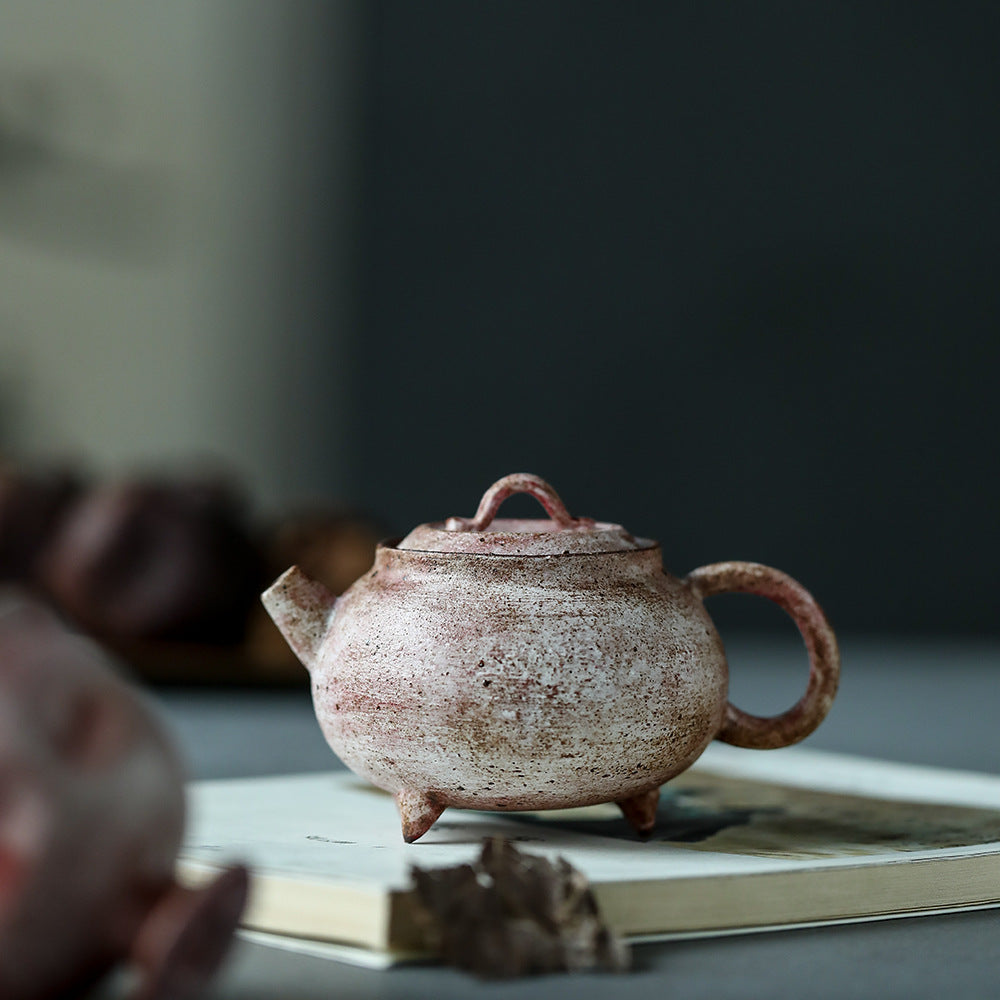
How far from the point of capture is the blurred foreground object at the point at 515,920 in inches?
27.6

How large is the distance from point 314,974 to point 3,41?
3237mm

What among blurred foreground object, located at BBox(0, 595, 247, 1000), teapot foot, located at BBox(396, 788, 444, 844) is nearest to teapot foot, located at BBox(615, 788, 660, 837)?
teapot foot, located at BBox(396, 788, 444, 844)

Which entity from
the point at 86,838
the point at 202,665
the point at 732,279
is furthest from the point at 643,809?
the point at 732,279

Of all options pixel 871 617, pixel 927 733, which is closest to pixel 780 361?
pixel 871 617

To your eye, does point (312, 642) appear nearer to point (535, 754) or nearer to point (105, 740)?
point (535, 754)

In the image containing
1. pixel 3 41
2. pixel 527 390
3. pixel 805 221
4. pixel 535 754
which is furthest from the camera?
pixel 3 41

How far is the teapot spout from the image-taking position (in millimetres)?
919

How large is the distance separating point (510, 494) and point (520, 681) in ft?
0.38

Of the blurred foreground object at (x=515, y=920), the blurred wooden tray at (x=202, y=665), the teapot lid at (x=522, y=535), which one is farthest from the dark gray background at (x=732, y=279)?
the blurred foreground object at (x=515, y=920)

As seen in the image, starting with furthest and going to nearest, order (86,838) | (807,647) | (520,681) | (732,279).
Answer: (732,279), (807,647), (520,681), (86,838)

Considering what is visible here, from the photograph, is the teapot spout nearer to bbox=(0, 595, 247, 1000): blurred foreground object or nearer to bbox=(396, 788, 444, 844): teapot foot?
bbox=(396, 788, 444, 844): teapot foot

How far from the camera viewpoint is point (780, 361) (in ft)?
9.58

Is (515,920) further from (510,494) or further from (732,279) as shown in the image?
(732,279)

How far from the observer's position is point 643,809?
2.95 ft
